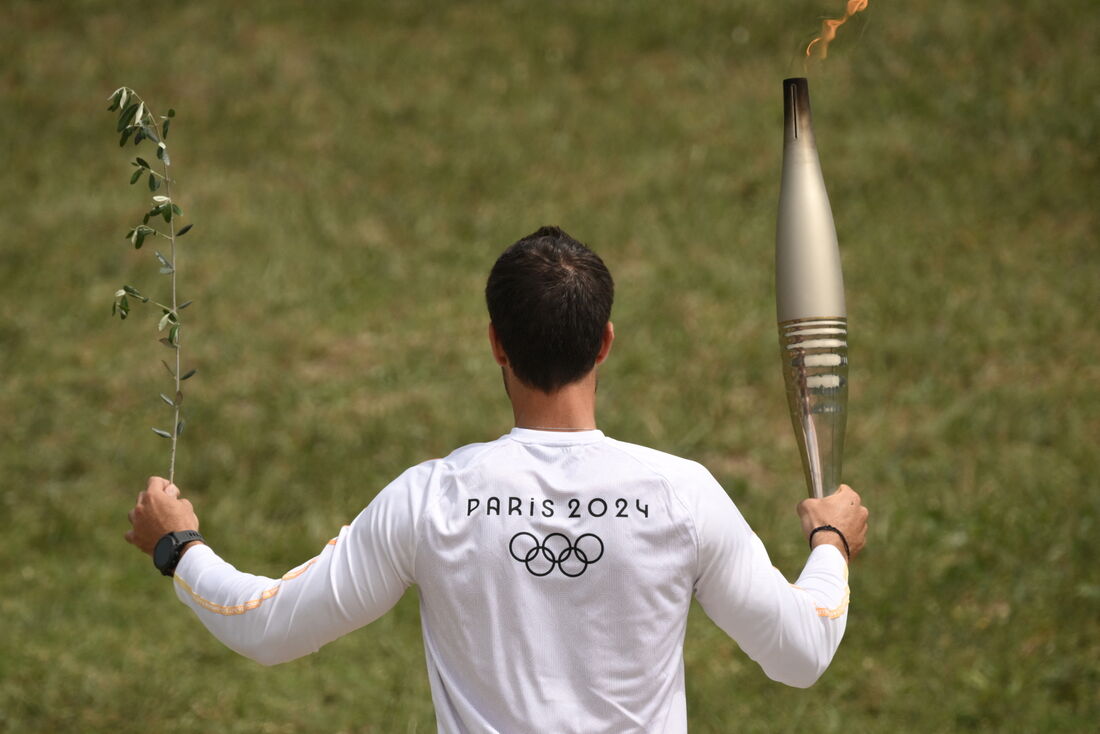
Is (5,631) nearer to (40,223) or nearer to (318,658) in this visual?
(318,658)

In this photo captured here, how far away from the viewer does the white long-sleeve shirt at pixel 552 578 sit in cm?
207

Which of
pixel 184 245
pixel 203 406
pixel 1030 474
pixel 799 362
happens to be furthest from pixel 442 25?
pixel 799 362

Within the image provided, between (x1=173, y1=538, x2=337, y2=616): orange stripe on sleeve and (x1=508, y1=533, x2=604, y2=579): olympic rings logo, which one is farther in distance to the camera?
(x1=173, y1=538, x2=337, y2=616): orange stripe on sleeve

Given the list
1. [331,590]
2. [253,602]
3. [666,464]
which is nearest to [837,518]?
[666,464]

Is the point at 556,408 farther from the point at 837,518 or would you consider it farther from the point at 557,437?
the point at 837,518

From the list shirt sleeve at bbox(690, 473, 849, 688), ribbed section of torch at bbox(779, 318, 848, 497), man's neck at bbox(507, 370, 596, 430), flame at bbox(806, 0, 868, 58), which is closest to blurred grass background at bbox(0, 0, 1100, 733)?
flame at bbox(806, 0, 868, 58)

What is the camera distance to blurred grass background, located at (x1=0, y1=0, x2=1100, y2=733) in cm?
581

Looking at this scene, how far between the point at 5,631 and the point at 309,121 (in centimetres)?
530

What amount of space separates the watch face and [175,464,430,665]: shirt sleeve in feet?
0.51

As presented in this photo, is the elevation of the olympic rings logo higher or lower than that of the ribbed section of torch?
lower

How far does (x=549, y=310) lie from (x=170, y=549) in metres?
0.87

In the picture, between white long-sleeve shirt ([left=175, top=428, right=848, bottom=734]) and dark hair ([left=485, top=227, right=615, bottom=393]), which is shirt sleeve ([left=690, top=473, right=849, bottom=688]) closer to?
white long-sleeve shirt ([left=175, top=428, right=848, bottom=734])

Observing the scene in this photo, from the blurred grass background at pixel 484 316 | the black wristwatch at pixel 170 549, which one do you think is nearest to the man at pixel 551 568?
the black wristwatch at pixel 170 549

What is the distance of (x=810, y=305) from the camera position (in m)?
2.68
